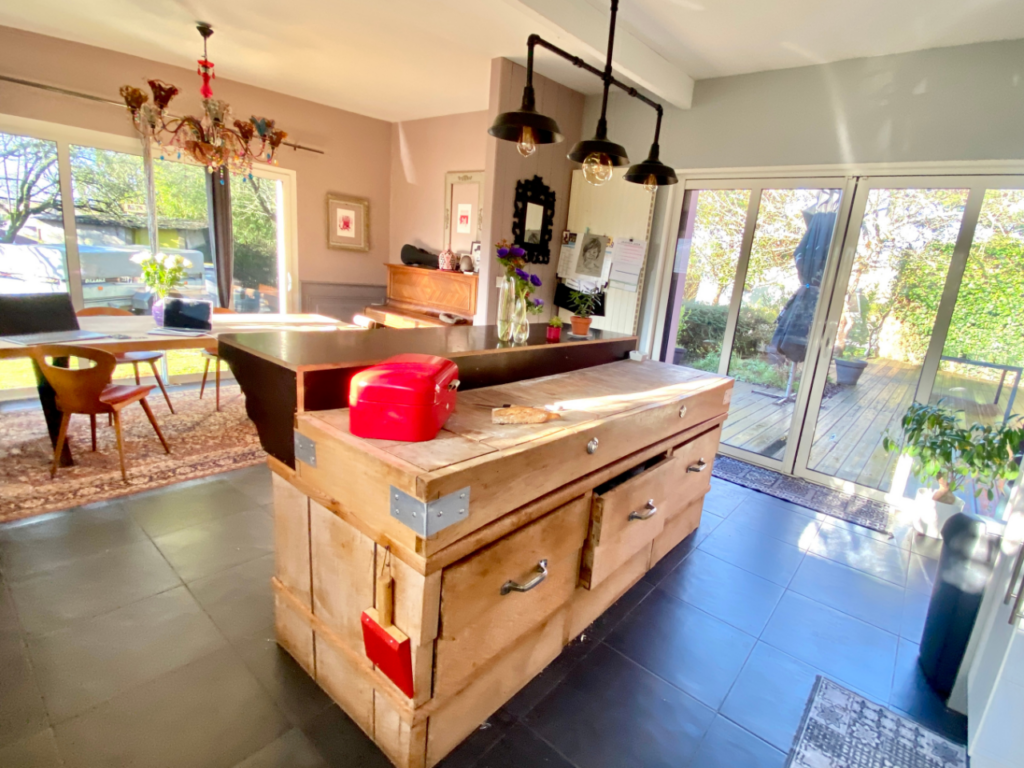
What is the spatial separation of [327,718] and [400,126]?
5.58 metres

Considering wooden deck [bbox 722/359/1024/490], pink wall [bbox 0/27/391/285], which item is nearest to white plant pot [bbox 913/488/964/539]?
wooden deck [bbox 722/359/1024/490]

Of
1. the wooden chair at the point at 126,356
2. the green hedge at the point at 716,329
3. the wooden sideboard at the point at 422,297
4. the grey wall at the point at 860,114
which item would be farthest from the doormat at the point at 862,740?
the wooden chair at the point at 126,356

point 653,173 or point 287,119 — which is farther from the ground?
point 287,119

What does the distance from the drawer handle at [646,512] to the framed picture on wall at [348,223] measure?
4.65 m

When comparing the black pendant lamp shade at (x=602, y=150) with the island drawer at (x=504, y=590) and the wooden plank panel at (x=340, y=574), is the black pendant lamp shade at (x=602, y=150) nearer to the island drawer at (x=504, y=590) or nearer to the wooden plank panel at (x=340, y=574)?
the island drawer at (x=504, y=590)

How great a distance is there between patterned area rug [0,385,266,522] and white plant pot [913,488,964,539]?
4.00 meters

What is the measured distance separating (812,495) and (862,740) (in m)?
1.99

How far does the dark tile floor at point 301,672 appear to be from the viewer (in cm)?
140

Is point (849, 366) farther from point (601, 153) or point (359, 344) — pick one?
point (359, 344)

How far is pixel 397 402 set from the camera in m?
1.22

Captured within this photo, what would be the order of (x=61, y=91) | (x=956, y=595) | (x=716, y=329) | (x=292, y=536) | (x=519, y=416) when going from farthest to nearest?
1. (x=716, y=329)
2. (x=61, y=91)
3. (x=956, y=595)
4. (x=292, y=536)
5. (x=519, y=416)

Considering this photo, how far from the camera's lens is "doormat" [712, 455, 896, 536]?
119 inches

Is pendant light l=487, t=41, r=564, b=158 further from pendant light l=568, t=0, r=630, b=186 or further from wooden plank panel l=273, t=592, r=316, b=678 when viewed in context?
wooden plank panel l=273, t=592, r=316, b=678

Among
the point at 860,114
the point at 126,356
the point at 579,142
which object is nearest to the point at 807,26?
the point at 860,114
